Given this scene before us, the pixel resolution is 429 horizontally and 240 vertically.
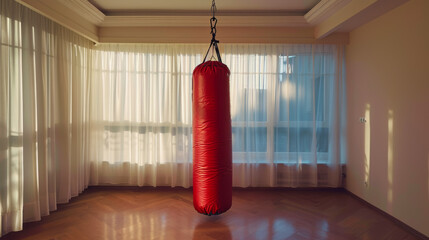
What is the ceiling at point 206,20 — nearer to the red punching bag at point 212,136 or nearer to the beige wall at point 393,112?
the beige wall at point 393,112

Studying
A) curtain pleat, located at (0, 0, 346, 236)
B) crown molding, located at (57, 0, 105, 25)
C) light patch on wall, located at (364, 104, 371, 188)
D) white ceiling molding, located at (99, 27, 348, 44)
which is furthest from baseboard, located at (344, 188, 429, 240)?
crown molding, located at (57, 0, 105, 25)

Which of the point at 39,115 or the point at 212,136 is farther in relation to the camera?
the point at 39,115

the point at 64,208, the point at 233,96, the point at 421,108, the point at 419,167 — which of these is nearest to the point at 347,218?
the point at 419,167

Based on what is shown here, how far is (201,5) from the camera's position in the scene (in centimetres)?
307

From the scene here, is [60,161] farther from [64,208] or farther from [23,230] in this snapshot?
[23,230]

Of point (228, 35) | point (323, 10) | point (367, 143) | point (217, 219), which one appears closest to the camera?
point (217, 219)

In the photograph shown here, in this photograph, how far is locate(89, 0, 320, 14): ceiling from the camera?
2979mm

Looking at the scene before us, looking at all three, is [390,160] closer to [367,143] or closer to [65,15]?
[367,143]

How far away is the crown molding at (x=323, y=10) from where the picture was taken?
8.95ft

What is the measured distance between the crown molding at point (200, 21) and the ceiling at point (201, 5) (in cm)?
10

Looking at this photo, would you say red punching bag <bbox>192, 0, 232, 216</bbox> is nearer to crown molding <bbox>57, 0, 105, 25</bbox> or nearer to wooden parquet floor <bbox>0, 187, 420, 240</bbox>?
wooden parquet floor <bbox>0, 187, 420, 240</bbox>

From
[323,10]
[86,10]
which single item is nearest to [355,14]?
[323,10]

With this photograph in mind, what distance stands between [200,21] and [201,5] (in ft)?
0.82

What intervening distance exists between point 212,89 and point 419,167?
224 cm
